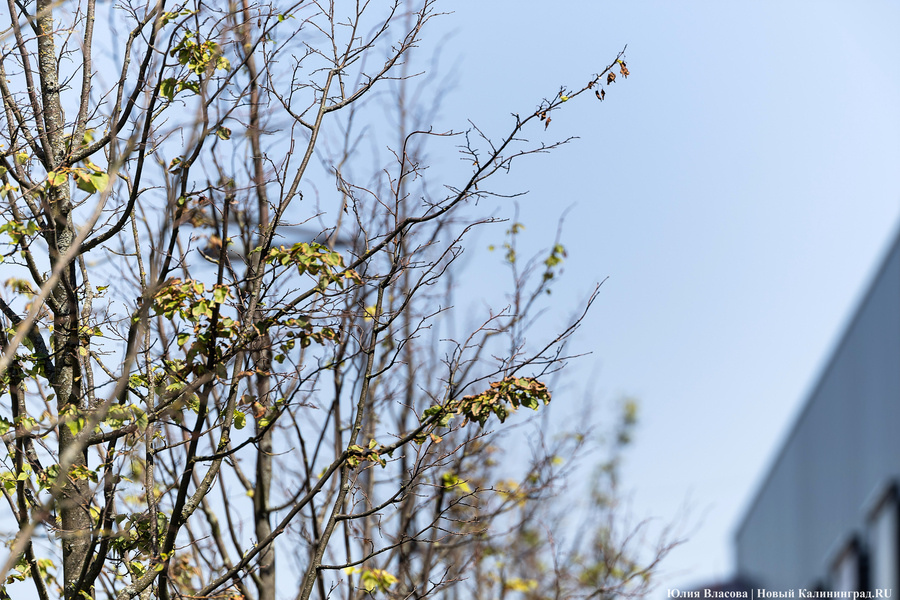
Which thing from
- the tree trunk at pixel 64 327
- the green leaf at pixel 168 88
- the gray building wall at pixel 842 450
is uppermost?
the gray building wall at pixel 842 450

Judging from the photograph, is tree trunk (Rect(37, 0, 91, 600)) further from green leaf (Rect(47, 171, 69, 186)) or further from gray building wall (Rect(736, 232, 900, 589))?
gray building wall (Rect(736, 232, 900, 589))

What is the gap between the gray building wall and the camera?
13.6m

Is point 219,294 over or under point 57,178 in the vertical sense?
under

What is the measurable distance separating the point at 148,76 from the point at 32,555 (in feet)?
7.08

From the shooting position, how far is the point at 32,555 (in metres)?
3.68

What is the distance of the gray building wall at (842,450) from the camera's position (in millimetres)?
13648

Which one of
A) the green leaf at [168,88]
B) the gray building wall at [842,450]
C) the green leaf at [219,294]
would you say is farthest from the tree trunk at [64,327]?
the gray building wall at [842,450]

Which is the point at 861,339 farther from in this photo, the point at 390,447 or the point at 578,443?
the point at 390,447

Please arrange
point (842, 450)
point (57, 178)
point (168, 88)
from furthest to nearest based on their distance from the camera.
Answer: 1. point (842, 450)
2. point (168, 88)
3. point (57, 178)

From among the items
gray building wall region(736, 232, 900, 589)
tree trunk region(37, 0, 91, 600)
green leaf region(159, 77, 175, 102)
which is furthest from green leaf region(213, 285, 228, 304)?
gray building wall region(736, 232, 900, 589)

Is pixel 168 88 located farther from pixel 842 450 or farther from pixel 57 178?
pixel 842 450

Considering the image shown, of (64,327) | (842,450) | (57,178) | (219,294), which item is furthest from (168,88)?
(842,450)

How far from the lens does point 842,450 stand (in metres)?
16.7

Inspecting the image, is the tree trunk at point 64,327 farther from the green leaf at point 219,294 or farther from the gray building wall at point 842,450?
the gray building wall at point 842,450
